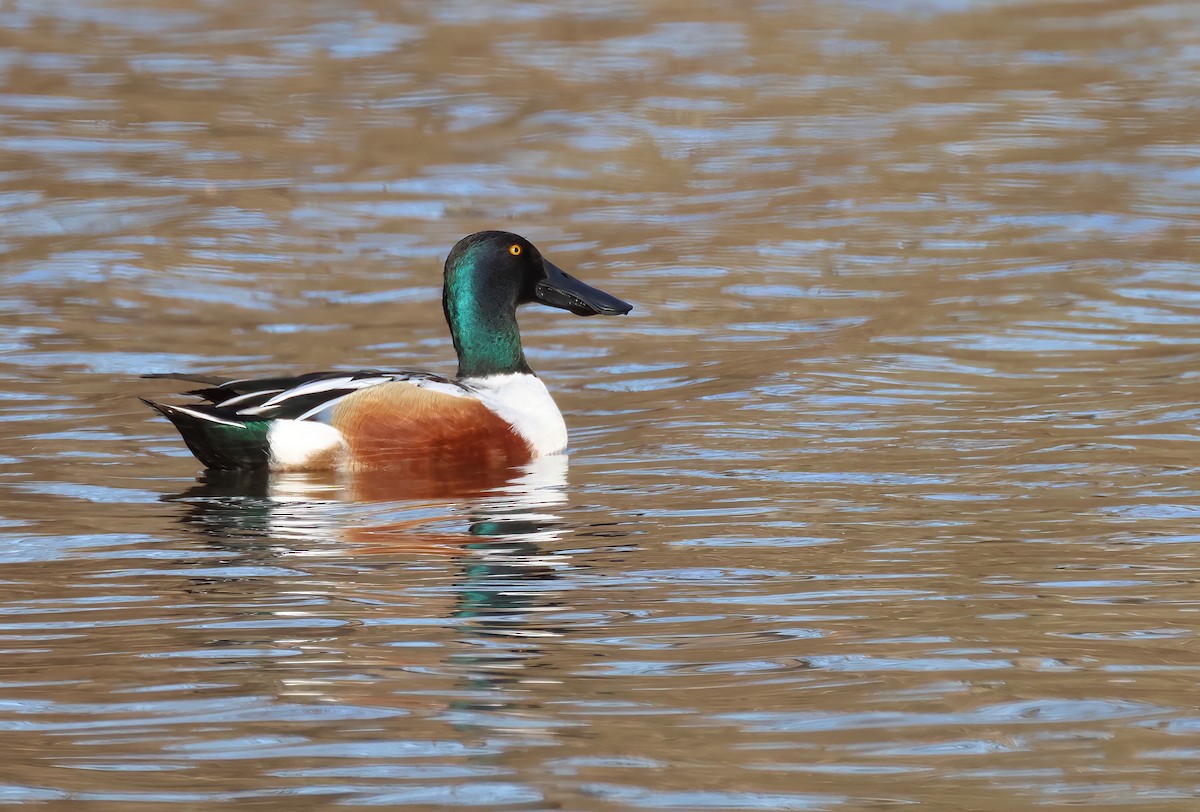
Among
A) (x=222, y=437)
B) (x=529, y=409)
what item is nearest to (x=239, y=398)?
(x=222, y=437)

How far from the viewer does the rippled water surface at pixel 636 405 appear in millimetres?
4742

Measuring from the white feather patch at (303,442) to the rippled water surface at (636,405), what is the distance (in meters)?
0.19

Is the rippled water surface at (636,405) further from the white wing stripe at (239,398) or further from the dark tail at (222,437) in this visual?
the white wing stripe at (239,398)

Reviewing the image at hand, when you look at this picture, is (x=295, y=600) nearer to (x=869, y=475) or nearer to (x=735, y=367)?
(x=869, y=475)

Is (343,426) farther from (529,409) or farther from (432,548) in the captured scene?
(432,548)

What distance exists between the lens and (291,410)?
8164mm

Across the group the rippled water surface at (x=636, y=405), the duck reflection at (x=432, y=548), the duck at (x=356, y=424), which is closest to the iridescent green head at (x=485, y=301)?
the duck at (x=356, y=424)

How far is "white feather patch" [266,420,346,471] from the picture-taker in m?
8.17

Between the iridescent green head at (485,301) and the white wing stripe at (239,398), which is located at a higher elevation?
the iridescent green head at (485,301)

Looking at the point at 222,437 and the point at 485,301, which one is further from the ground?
the point at 485,301

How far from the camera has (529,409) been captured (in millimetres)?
8492

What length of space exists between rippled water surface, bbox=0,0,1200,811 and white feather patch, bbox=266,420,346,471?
19 centimetres

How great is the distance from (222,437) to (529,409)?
1254mm

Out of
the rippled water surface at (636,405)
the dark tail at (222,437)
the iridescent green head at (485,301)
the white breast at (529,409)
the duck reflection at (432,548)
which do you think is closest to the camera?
the rippled water surface at (636,405)
